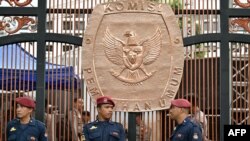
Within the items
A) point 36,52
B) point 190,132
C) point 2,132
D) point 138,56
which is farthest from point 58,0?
point 190,132

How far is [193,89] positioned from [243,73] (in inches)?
27.4

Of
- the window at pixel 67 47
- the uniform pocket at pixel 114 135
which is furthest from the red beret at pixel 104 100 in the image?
the window at pixel 67 47

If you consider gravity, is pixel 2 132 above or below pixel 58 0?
below

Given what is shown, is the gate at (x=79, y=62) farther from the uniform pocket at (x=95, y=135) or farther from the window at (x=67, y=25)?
the uniform pocket at (x=95, y=135)

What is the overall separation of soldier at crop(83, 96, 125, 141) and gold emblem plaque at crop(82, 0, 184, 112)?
0.72m

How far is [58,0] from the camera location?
8195 millimetres

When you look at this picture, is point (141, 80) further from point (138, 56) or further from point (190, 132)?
point (190, 132)

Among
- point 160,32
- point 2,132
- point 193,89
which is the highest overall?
point 160,32

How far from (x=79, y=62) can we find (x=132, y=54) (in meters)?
0.72

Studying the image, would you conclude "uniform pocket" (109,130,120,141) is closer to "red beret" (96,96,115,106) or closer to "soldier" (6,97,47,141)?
"red beret" (96,96,115,106)

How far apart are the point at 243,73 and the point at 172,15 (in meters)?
1.22

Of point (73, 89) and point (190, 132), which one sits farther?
point (73, 89)

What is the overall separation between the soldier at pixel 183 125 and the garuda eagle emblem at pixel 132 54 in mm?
954

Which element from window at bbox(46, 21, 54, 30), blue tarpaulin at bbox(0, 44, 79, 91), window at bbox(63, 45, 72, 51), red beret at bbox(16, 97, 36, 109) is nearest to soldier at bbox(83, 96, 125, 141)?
red beret at bbox(16, 97, 36, 109)
